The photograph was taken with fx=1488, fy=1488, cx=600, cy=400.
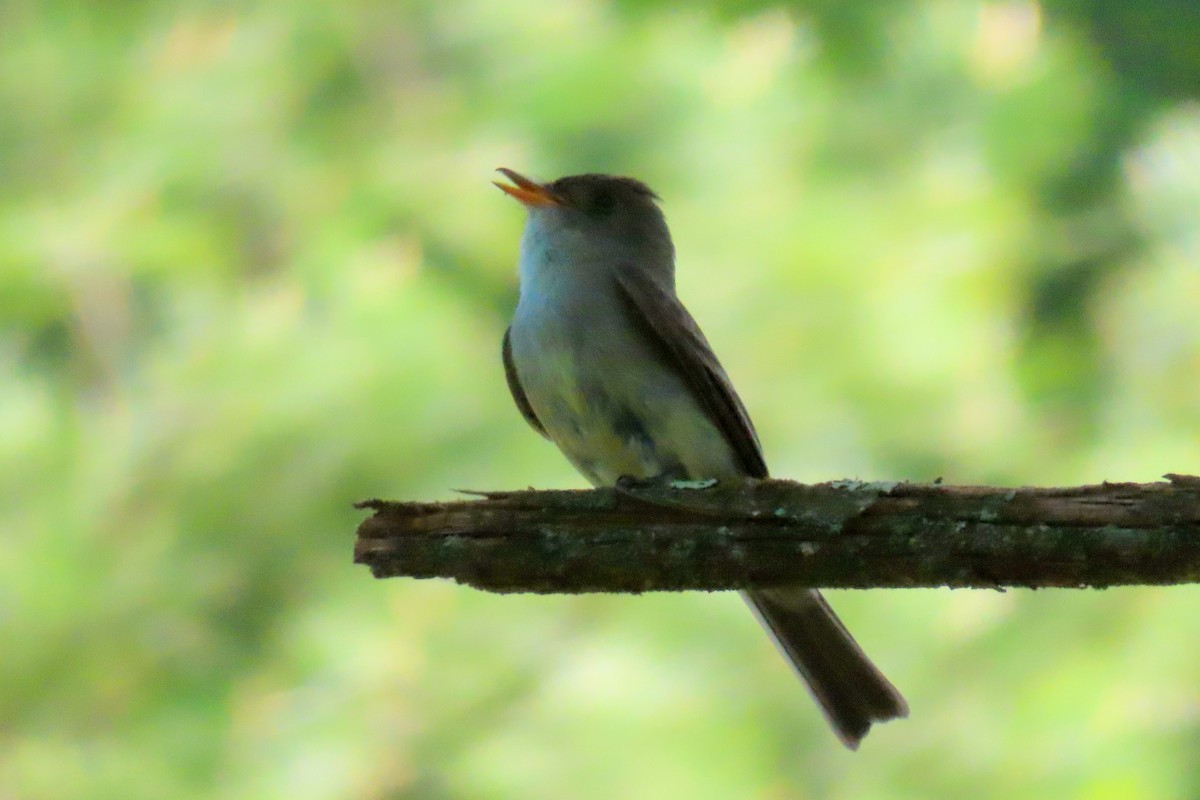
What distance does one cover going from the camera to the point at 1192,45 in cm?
574

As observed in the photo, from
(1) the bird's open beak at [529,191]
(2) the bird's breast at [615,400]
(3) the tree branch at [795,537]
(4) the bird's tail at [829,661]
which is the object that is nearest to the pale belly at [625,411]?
(2) the bird's breast at [615,400]

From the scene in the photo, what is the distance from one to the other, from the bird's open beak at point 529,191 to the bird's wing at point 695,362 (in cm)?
48

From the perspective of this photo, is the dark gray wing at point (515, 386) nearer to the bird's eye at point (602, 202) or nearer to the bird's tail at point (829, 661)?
the bird's eye at point (602, 202)

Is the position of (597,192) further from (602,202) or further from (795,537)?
(795,537)

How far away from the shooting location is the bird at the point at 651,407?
3.70 meters

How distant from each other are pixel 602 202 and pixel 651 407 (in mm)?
900

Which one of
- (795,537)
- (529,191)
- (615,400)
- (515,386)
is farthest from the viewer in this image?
(529,191)

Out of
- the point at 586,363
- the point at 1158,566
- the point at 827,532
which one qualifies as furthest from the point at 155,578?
the point at 1158,566

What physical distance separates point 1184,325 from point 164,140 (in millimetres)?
3907

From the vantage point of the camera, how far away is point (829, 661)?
3.73m

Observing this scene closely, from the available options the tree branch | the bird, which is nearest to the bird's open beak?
the bird

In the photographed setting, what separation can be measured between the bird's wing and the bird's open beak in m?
0.48

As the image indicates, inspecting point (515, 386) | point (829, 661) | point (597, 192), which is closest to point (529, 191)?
point (597, 192)

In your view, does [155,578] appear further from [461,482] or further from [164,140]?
[164,140]
